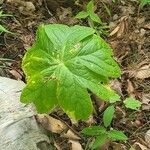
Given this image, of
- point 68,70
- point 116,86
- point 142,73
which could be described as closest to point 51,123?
point 68,70

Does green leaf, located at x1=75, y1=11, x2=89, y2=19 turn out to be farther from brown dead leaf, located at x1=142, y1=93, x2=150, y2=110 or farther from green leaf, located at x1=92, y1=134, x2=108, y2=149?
green leaf, located at x1=92, y1=134, x2=108, y2=149

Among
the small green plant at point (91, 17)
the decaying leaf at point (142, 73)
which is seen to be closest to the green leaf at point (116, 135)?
the decaying leaf at point (142, 73)

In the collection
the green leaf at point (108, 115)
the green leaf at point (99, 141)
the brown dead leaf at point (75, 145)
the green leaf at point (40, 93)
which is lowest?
the brown dead leaf at point (75, 145)

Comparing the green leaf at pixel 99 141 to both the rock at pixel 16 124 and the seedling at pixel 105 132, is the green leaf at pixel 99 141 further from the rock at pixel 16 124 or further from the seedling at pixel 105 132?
the rock at pixel 16 124

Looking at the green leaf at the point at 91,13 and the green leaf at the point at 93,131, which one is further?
the green leaf at the point at 91,13

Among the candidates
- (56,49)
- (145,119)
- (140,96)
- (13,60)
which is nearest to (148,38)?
(140,96)

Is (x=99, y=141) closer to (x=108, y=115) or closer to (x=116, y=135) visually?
Answer: (x=116, y=135)

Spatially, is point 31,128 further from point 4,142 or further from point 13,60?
Result: point 13,60
